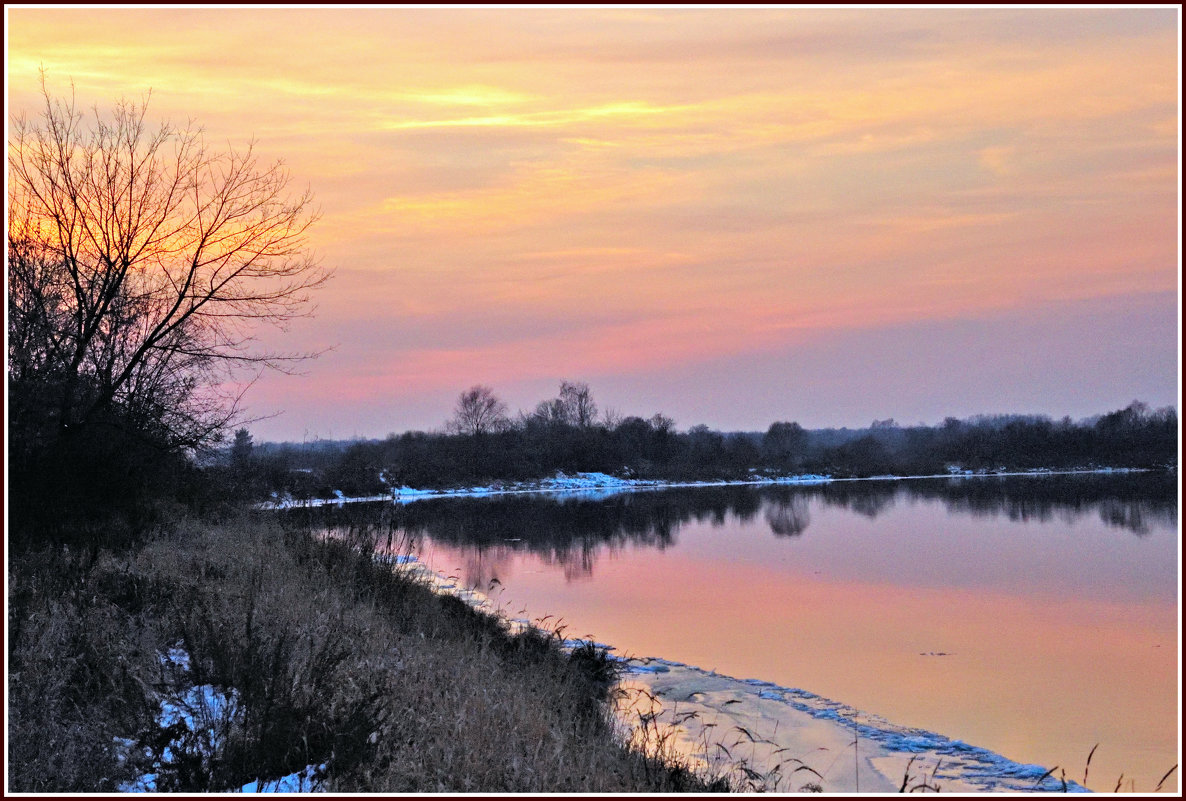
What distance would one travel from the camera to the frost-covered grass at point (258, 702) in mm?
6895

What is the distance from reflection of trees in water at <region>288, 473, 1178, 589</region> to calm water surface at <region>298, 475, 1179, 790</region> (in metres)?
0.32

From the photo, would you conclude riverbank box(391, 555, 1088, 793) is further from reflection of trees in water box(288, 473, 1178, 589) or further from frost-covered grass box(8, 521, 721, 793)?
reflection of trees in water box(288, 473, 1178, 589)

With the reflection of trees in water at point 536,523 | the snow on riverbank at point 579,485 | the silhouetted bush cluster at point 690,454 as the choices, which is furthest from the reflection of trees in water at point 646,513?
the silhouetted bush cluster at point 690,454

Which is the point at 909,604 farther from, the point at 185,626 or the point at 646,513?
the point at 646,513

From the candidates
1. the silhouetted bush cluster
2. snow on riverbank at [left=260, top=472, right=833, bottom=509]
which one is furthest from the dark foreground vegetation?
the silhouetted bush cluster

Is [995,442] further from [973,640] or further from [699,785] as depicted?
[699,785]

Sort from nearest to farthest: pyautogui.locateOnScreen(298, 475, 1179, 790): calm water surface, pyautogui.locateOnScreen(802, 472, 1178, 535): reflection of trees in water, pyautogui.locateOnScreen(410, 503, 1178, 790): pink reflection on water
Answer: pyautogui.locateOnScreen(410, 503, 1178, 790): pink reflection on water
pyautogui.locateOnScreen(298, 475, 1179, 790): calm water surface
pyautogui.locateOnScreen(802, 472, 1178, 535): reflection of trees in water

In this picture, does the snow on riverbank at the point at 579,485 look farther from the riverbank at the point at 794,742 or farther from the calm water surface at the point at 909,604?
the riverbank at the point at 794,742

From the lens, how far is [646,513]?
2060 inches

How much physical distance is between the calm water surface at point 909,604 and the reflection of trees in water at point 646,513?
0.32m

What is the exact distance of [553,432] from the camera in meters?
103

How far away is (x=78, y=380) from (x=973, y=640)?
15308mm

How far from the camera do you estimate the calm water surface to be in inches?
508

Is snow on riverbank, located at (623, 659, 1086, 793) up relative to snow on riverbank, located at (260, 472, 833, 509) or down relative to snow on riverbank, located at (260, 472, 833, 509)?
down
